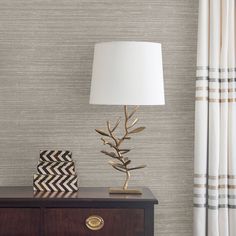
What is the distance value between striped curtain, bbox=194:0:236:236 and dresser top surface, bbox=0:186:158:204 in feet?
1.15

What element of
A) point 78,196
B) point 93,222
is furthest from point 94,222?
point 78,196

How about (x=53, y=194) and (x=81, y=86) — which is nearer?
(x=53, y=194)

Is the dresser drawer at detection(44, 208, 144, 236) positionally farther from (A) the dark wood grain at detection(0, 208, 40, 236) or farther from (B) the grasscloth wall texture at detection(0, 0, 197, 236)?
(B) the grasscloth wall texture at detection(0, 0, 197, 236)

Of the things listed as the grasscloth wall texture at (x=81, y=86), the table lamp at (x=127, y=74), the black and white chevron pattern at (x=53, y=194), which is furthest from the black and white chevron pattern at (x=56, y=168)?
the table lamp at (x=127, y=74)

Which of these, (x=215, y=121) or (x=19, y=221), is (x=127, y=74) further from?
(x=19, y=221)

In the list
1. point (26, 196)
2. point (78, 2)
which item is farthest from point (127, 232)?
point (78, 2)

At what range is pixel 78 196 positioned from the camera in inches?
98.9

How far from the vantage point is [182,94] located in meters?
2.89

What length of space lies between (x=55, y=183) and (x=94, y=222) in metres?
0.29

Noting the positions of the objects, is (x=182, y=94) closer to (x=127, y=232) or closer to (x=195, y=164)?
(x=195, y=164)

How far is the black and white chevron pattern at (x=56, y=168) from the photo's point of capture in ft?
8.63

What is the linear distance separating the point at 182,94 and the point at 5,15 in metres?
1.02

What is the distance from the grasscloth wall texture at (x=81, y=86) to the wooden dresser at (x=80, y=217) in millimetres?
416

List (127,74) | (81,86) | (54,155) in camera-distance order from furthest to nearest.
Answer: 1. (81,86)
2. (54,155)
3. (127,74)
